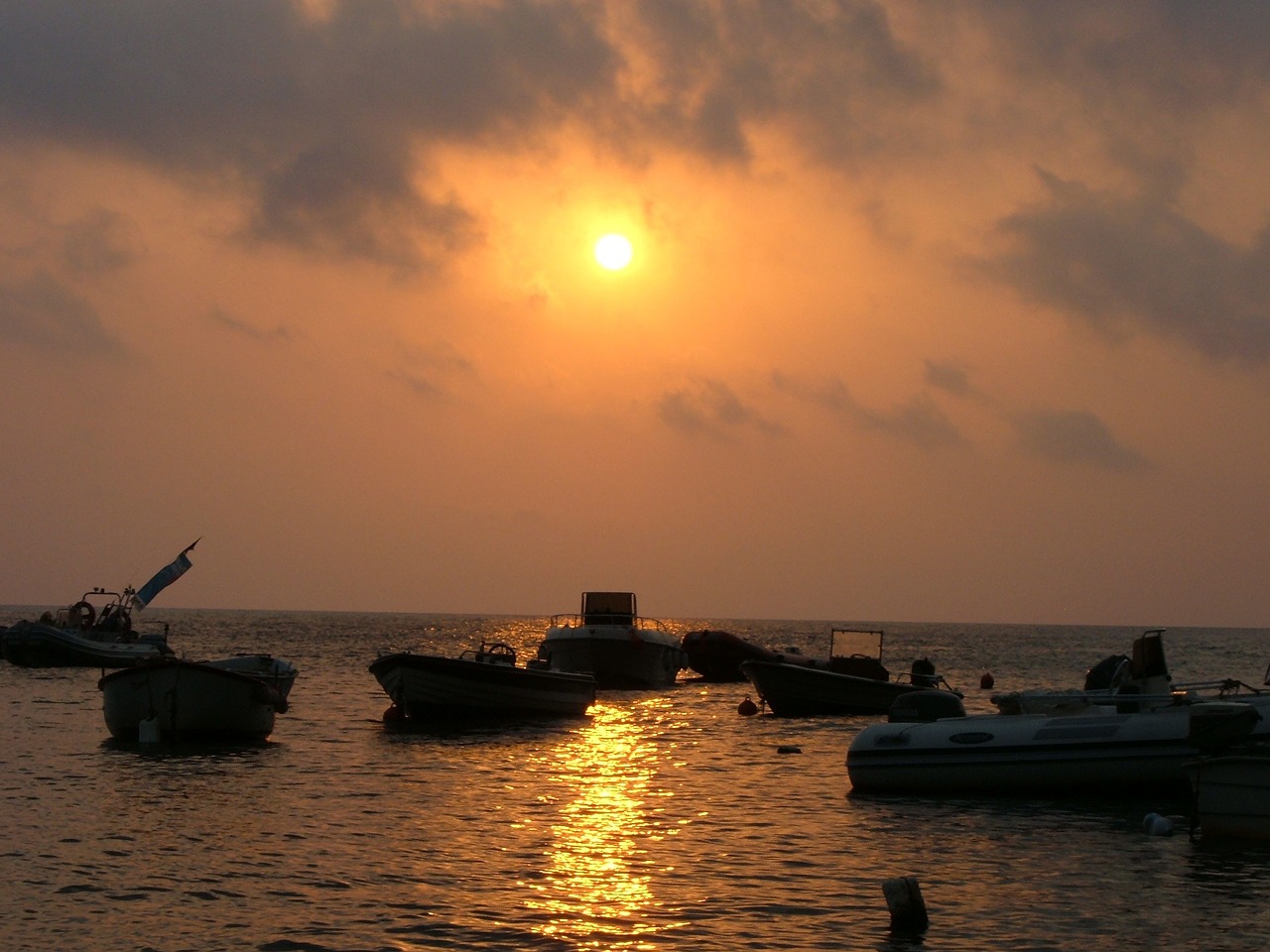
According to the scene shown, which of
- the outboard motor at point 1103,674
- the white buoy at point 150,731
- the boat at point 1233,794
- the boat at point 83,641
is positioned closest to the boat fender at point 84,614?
the boat at point 83,641

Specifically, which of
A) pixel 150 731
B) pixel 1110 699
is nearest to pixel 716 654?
pixel 150 731

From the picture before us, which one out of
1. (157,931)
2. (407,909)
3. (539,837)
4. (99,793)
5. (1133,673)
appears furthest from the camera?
(1133,673)

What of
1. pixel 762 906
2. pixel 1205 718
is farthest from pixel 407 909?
pixel 1205 718

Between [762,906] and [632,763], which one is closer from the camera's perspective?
[762,906]

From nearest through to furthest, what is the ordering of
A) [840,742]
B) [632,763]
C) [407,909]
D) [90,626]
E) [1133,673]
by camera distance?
[407,909]
[1133,673]
[632,763]
[840,742]
[90,626]

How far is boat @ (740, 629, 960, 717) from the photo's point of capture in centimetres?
4588

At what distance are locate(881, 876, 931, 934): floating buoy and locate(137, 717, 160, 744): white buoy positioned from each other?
23.1 m

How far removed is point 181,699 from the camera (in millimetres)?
34125

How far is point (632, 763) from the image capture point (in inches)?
1316

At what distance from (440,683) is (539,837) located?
18923 millimetres

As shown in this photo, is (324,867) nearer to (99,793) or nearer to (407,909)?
(407,909)

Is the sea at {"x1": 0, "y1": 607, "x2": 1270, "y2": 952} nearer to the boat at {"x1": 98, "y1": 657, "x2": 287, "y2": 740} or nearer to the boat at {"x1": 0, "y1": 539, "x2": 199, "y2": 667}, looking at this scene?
the boat at {"x1": 98, "y1": 657, "x2": 287, "y2": 740}

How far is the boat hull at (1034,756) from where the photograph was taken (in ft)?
85.8

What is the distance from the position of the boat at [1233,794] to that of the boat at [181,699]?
21.9 m
